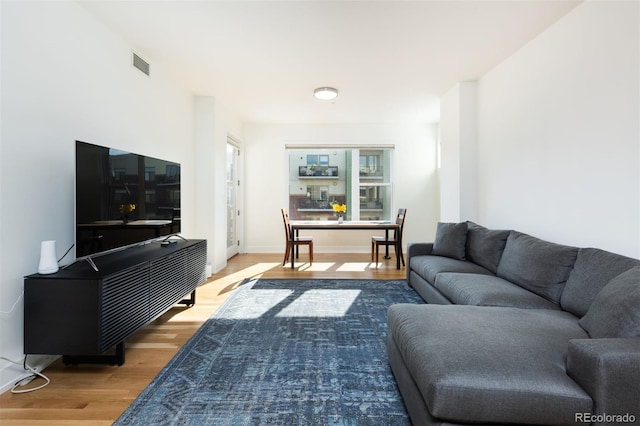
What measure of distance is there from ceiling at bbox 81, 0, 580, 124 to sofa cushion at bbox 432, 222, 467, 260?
1861mm

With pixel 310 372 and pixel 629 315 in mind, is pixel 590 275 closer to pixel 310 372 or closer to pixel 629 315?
pixel 629 315

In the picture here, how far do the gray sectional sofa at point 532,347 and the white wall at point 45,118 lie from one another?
2.38 meters

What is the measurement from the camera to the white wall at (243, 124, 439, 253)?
6148mm

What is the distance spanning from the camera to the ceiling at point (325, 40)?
2389 mm

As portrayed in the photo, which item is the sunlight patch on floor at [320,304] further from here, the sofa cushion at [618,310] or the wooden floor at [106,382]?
the sofa cushion at [618,310]

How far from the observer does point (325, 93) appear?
4.15 metres

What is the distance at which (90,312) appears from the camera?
Answer: 181 centimetres

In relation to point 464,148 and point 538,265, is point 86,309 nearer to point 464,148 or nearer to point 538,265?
point 538,265

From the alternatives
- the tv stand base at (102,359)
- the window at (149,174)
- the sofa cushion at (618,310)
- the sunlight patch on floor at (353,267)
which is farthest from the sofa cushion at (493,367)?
the sunlight patch on floor at (353,267)

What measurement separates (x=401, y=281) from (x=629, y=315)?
9.27ft

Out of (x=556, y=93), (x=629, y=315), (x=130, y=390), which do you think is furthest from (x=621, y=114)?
(x=130, y=390)

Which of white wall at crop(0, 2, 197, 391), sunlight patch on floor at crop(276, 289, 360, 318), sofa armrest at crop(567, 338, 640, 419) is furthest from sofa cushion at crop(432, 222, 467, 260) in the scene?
white wall at crop(0, 2, 197, 391)

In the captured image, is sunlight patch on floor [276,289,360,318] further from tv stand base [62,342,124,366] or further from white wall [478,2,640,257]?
white wall [478,2,640,257]

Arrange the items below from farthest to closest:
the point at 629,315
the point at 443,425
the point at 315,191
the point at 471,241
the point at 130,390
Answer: the point at 315,191, the point at 471,241, the point at 130,390, the point at 629,315, the point at 443,425
